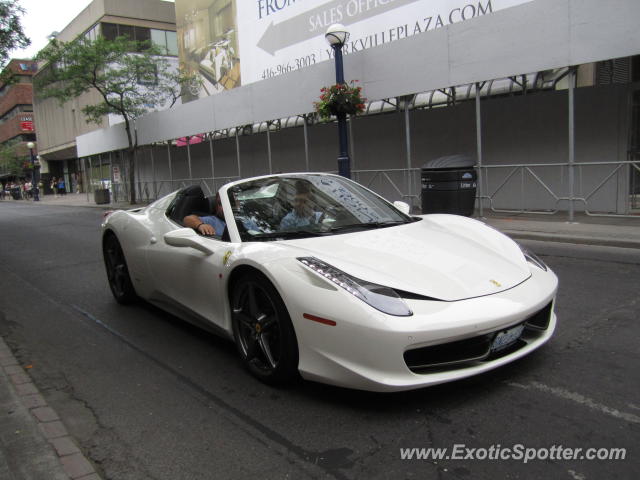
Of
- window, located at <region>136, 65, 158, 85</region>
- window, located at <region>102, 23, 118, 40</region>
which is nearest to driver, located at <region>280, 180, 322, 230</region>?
window, located at <region>136, 65, 158, 85</region>

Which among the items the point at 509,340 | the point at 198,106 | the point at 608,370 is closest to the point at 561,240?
the point at 608,370

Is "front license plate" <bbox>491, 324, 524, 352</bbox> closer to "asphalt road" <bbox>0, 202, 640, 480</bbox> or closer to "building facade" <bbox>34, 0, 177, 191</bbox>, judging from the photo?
"asphalt road" <bbox>0, 202, 640, 480</bbox>

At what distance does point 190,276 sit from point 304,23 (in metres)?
19.4

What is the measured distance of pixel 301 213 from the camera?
4.02 metres

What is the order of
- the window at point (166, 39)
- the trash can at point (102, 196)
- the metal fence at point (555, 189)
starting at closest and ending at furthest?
the metal fence at point (555, 189), the trash can at point (102, 196), the window at point (166, 39)

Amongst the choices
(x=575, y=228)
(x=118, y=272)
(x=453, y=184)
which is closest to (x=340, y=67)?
(x=453, y=184)

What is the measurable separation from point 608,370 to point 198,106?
1983 centimetres

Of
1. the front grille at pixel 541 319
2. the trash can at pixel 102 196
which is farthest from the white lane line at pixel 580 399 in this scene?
the trash can at pixel 102 196

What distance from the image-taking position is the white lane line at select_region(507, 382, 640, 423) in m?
2.81

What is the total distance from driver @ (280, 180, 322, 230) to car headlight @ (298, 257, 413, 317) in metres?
0.83

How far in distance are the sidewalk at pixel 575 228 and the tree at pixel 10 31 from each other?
15.4 metres

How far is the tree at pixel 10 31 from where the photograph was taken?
54.7ft

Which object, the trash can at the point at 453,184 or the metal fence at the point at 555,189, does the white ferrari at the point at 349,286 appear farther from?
the metal fence at the point at 555,189

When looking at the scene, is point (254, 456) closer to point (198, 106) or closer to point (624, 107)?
point (624, 107)
